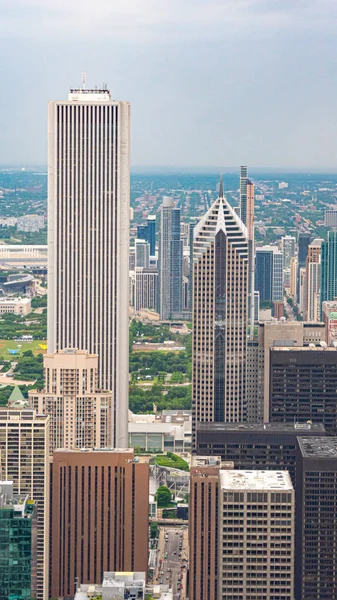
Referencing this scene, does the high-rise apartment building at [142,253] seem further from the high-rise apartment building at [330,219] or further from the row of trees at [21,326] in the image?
the high-rise apartment building at [330,219]

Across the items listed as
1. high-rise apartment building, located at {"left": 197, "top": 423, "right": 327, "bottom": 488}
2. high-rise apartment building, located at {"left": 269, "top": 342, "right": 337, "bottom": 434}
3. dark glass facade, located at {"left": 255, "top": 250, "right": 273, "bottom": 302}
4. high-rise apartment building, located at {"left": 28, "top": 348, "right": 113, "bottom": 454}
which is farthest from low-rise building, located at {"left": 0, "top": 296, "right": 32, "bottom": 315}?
high-rise apartment building, located at {"left": 197, "top": 423, "right": 327, "bottom": 488}

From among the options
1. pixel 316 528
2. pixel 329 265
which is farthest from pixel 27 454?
pixel 329 265

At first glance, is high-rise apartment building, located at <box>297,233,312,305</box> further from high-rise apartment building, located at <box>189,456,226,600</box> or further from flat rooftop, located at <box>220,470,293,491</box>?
high-rise apartment building, located at <box>189,456,226,600</box>

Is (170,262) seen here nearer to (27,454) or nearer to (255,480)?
(27,454)

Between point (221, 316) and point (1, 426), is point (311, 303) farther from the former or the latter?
point (1, 426)

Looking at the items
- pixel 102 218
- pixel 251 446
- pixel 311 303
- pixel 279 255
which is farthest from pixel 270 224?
pixel 251 446

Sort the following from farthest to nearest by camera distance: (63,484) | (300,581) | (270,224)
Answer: (270,224) → (63,484) → (300,581)
